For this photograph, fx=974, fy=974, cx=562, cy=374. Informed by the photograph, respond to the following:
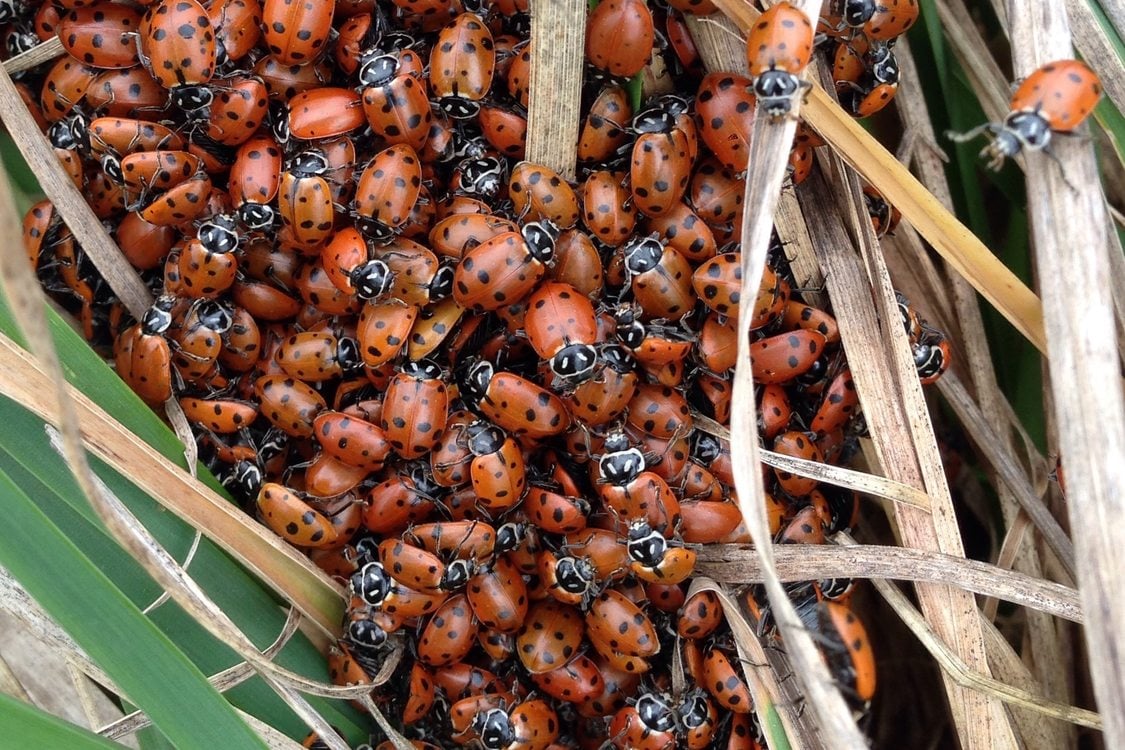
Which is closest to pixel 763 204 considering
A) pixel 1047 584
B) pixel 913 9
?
pixel 913 9

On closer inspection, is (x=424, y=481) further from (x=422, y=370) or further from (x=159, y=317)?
(x=159, y=317)

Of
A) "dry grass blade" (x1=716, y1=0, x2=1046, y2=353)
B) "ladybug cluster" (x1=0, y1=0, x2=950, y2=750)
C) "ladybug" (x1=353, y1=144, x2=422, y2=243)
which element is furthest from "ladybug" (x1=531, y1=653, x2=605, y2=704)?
"dry grass blade" (x1=716, y1=0, x2=1046, y2=353)

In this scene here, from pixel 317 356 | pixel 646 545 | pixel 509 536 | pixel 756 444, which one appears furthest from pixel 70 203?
pixel 756 444

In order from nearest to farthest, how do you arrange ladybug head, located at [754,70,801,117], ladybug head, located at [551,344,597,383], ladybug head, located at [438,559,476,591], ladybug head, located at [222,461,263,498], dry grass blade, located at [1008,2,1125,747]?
dry grass blade, located at [1008,2,1125,747], ladybug head, located at [754,70,801,117], ladybug head, located at [551,344,597,383], ladybug head, located at [438,559,476,591], ladybug head, located at [222,461,263,498]

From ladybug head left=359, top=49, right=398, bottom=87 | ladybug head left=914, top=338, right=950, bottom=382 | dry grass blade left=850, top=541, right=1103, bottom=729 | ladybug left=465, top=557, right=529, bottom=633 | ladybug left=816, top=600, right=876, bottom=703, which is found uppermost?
ladybug head left=359, top=49, right=398, bottom=87

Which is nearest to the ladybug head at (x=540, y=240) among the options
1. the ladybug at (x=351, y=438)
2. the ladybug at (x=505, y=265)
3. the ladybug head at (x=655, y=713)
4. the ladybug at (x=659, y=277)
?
the ladybug at (x=505, y=265)

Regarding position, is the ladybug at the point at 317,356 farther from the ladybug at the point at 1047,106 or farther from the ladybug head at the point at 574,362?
the ladybug at the point at 1047,106

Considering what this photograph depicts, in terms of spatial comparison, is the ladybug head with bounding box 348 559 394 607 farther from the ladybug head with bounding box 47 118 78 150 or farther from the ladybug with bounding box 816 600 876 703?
the ladybug head with bounding box 47 118 78 150
